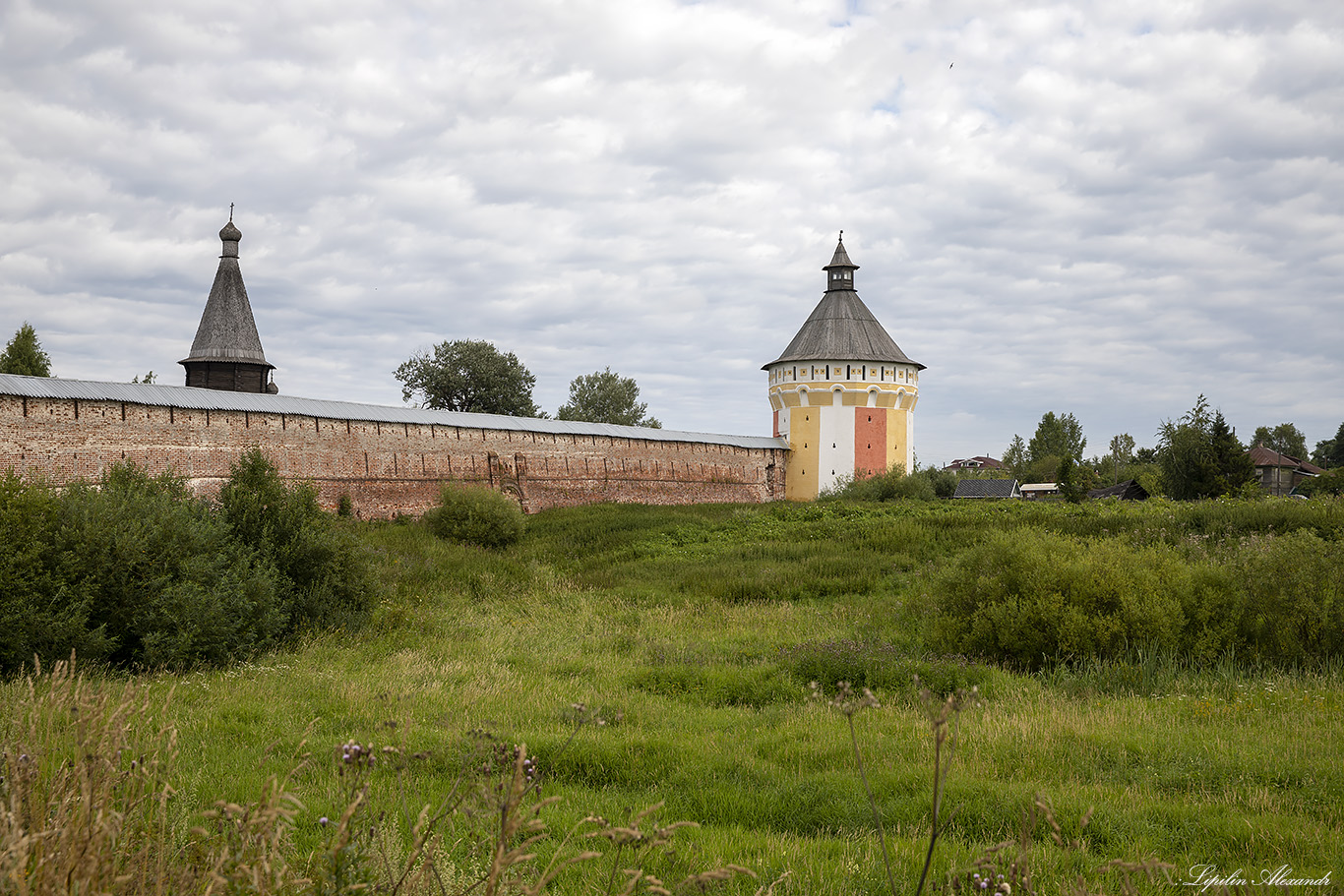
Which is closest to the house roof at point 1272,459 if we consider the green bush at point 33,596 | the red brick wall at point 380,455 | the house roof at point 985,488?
the house roof at point 985,488

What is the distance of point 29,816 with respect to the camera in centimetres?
221

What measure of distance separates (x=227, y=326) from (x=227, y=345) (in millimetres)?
741

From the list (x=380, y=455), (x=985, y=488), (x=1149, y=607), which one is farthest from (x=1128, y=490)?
(x=1149, y=607)

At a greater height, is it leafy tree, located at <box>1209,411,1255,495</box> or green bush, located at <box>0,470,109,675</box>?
leafy tree, located at <box>1209,411,1255,495</box>

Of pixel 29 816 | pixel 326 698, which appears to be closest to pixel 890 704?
pixel 326 698

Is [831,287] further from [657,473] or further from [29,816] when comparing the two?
[29,816]

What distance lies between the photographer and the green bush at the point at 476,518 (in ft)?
71.3

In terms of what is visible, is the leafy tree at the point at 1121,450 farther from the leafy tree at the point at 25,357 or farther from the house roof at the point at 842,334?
the leafy tree at the point at 25,357

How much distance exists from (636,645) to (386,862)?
7.53m

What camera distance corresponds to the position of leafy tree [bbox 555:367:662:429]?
53.0 meters

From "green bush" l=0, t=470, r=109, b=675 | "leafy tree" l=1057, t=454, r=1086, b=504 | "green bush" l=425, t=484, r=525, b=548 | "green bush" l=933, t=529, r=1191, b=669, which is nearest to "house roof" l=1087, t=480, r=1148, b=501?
"leafy tree" l=1057, t=454, r=1086, b=504

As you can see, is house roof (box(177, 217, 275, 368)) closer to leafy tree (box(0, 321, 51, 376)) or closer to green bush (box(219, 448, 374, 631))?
leafy tree (box(0, 321, 51, 376))

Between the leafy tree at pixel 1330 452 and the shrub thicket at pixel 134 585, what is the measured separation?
258 feet

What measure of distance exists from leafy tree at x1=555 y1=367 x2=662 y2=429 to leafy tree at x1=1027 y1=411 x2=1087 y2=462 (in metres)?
32.2
